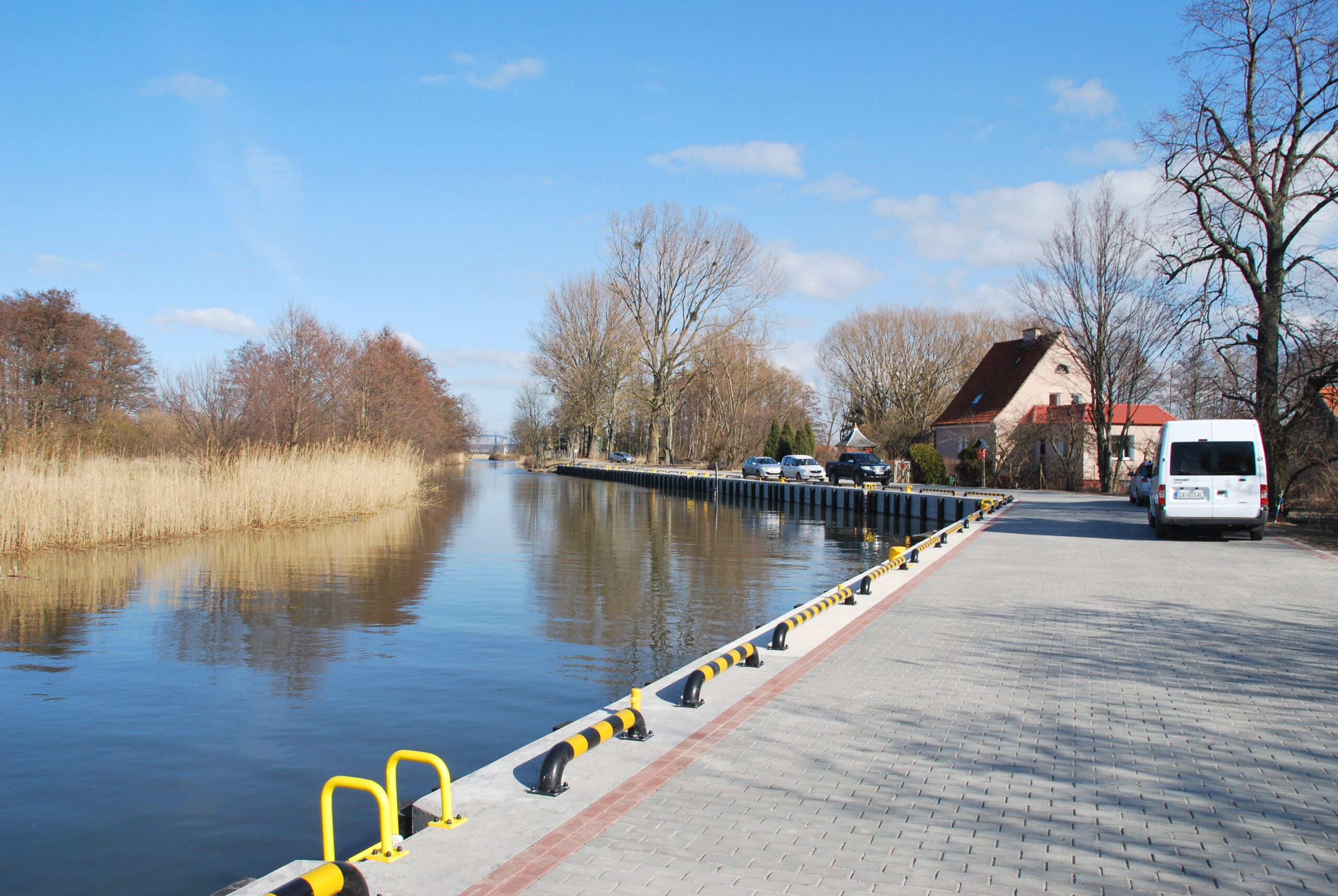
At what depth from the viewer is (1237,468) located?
1855cm

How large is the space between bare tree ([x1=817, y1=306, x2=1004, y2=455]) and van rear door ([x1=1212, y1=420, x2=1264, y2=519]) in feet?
156

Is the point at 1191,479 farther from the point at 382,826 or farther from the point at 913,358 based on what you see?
the point at 913,358

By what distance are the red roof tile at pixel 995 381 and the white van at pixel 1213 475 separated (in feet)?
104

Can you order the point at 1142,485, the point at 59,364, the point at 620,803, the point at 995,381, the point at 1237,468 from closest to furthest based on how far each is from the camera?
the point at 620,803 → the point at 1237,468 → the point at 1142,485 → the point at 59,364 → the point at 995,381

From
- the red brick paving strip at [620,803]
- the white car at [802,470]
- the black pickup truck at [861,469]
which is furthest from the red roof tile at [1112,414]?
the red brick paving strip at [620,803]

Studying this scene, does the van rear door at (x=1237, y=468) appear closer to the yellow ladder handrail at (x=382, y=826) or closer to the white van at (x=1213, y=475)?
the white van at (x=1213, y=475)

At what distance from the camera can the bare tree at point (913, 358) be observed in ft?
225

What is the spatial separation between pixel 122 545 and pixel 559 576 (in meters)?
10.4

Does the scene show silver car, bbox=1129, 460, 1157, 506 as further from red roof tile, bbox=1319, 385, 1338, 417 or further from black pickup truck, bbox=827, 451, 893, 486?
black pickup truck, bbox=827, 451, 893, 486

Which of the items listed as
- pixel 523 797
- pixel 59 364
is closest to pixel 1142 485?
pixel 523 797

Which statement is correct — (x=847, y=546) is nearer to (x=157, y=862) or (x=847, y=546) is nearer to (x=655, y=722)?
(x=655, y=722)

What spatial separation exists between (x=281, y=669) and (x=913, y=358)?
63.6m

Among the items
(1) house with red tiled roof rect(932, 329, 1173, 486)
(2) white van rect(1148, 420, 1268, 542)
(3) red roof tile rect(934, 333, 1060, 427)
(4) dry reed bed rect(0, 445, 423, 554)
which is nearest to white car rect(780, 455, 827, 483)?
(1) house with red tiled roof rect(932, 329, 1173, 486)

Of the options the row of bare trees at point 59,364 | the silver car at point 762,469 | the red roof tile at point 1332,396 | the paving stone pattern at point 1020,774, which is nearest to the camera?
the paving stone pattern at point 1020,774
